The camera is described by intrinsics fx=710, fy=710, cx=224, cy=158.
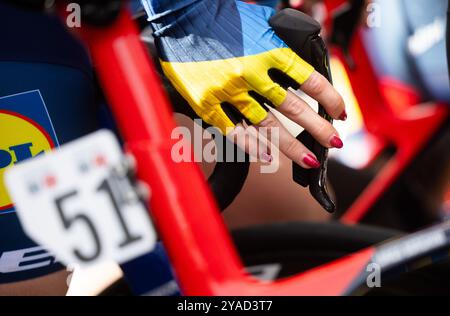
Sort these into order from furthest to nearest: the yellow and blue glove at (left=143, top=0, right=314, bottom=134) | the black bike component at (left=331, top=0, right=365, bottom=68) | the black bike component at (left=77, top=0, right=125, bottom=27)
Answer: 1. the black bike component at (left=331, top=0, right=365, bottom=68)
2. the yellow and blue glove at (left=143, top=0, right=314, bottom=134)
3. the black bike component at (left=77, top=0, right=125, bottom=27)

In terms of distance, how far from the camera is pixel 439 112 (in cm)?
186

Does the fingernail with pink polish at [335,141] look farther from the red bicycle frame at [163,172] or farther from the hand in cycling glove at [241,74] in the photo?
the red bicycle frame at [163,172]

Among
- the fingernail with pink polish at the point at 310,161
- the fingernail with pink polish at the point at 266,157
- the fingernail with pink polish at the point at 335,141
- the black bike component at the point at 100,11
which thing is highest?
the black bike component at the point at 100,11

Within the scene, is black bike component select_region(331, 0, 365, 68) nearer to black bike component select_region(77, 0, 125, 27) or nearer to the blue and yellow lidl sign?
the blue and yellow lidl sign

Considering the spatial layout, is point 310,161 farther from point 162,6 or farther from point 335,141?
point 162,6

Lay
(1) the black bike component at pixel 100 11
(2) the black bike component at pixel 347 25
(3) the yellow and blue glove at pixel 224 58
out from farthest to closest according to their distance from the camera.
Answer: (2) the black bike component at pixel 347 25 → (3) the yellow and blue glove at pixel 224 58 → (1) the black bike component at pixel 100 11

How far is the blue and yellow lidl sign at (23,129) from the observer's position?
77 cm

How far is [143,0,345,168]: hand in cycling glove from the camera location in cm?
69

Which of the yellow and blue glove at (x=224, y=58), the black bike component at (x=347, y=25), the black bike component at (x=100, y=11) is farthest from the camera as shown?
the black bike component at (x=347, y=25)

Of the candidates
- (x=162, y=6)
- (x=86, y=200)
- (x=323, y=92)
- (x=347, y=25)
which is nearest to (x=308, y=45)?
(x=323, y=92)

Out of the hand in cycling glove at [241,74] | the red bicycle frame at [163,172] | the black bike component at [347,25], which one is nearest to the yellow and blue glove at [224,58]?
the hand in cycling glove at [241,74]

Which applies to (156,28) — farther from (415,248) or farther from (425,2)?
(425,2)

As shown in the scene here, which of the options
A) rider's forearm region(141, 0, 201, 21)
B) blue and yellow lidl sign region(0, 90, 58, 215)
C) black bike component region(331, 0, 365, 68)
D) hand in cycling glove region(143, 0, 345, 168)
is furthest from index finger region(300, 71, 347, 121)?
black bike component region(331, 0, 365, 68)
